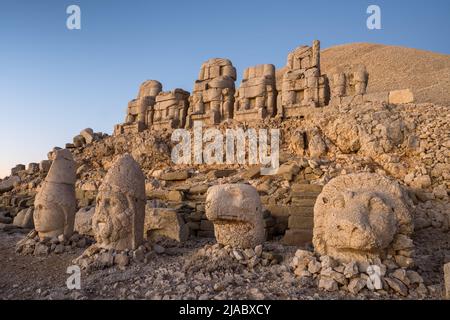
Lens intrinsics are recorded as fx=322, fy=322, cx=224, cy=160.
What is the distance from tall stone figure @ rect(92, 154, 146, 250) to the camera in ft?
16.5

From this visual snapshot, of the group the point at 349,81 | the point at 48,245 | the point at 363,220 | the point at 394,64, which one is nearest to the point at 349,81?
the point at 349,81

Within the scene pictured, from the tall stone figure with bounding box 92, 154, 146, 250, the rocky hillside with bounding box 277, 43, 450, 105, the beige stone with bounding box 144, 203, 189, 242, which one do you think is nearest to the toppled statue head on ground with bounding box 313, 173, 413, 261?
the tall stone figure with bounding box 92, 154, 146, 250

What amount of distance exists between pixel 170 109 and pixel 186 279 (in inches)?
556

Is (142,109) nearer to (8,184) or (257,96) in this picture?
(257,96)

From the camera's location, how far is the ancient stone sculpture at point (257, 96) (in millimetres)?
14156

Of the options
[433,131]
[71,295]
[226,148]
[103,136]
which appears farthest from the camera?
[103,136]

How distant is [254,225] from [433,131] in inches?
286

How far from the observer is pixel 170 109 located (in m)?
17.3

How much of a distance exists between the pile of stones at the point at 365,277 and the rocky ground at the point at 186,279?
1.7 inches

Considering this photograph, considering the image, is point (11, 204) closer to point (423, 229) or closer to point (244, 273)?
point (244, 273)

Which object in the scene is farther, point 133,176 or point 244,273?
point 133,176

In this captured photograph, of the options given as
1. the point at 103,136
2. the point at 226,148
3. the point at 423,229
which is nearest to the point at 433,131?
the point at 423,229

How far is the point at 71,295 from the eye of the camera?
3635 millimetres

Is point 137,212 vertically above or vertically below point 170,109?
below
